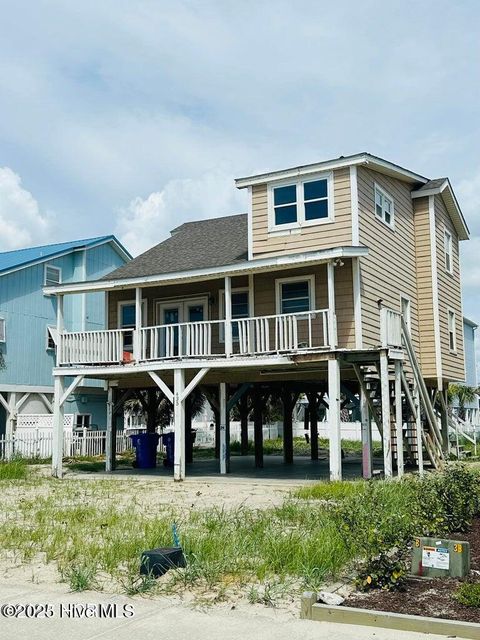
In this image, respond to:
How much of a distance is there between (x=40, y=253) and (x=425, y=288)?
17.7 meters

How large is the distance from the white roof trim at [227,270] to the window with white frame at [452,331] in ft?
26.1

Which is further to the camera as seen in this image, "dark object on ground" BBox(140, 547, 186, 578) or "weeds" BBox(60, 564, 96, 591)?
"dark object on ground" BBox(140, 547, 186, 578)

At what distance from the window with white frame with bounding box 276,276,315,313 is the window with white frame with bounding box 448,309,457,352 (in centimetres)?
676

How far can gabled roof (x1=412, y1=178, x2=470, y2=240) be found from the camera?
74.2 feet

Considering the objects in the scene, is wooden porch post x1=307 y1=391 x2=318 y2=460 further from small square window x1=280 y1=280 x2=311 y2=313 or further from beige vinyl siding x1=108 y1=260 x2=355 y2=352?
small square window x1=280 y1=280 x2=311 y2=313

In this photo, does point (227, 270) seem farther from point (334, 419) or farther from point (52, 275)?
point (52, 275)

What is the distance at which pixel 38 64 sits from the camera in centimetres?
1390

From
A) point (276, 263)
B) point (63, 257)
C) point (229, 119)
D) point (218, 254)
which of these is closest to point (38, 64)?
point (229, 119)

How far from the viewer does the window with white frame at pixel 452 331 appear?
78.8 feet

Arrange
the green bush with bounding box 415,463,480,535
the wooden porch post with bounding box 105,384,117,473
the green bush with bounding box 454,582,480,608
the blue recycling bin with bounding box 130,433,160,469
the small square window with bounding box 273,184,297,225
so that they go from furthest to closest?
the blue recycling bin with bounding box 130,433,160,469 < the wooden porch post with bounding box 105,384,117,473 < the small square window with bounding box 273,184,297,225 < the green bush with bounding box 415,463,480,535 < the green bush with bounding box 454,582,480,608

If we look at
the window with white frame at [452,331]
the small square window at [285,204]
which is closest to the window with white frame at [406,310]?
the window with white frame at [452,331]

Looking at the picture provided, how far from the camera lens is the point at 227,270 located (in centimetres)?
1869

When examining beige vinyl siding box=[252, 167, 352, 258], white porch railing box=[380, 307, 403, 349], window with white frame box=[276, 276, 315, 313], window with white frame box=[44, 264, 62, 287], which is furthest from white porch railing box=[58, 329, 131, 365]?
window with white frame box=[44, 264, 62, 287]

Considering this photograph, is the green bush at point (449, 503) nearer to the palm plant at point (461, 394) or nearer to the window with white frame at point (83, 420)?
the window with white frame at point (83, 420)
